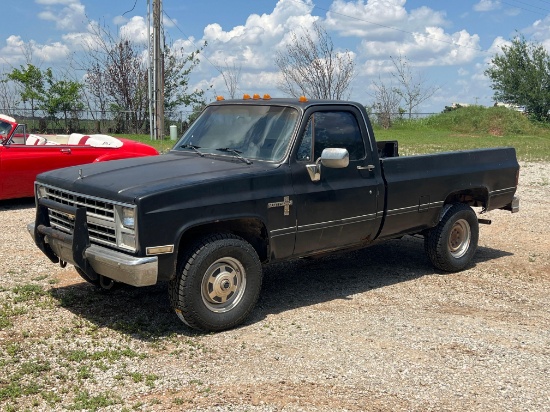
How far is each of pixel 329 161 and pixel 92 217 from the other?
205 centimetres

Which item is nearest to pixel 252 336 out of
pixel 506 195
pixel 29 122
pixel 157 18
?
pixel 506 195

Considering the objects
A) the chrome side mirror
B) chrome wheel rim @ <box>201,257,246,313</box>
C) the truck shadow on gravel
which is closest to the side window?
the chrome side mirror

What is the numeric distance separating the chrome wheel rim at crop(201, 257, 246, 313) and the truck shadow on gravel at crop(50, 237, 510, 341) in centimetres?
29

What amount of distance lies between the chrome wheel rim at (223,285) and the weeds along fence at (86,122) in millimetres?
25393

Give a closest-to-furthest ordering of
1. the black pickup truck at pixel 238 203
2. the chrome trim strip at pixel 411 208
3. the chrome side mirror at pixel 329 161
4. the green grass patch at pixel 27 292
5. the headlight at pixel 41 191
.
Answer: the black pickup truck at pixel 238 203
the chrome side mirror at pixel 329 161
the headlight at pixel 41 191
the green grass patch at pixel 27 292
the chrome trim strip at pixel 411 208

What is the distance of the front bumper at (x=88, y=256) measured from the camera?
4984mm

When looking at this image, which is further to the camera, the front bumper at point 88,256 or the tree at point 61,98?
the tree at point 61,98

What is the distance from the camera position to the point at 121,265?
5.00m

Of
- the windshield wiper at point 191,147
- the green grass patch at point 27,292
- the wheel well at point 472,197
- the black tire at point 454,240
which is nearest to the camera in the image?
the green grass patch at point 27,292

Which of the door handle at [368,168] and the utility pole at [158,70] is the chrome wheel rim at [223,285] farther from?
the utility pole at [158,70]

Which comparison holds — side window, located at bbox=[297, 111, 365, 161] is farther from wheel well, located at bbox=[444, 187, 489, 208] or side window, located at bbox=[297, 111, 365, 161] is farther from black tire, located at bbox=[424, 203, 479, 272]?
wheel well, located at bbox=[444, 187, 489, 208]

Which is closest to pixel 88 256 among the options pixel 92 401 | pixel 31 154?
pixel 92 401

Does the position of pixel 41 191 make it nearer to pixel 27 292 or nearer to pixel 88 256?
pixel 27 292

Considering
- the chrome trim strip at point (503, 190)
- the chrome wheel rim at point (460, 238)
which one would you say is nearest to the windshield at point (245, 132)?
the chrome wheel rim at point (460, 238)
